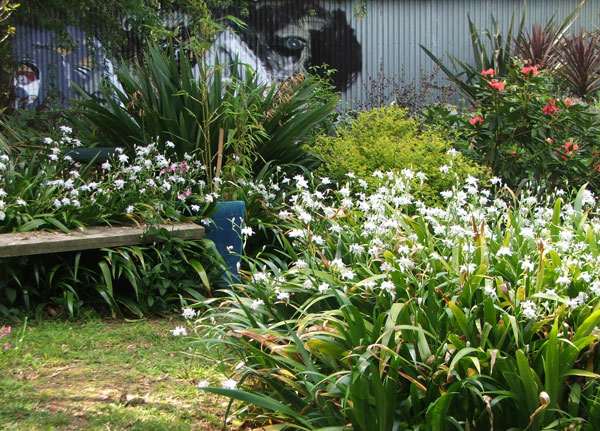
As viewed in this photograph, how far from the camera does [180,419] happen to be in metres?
2.55

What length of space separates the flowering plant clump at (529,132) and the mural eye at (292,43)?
7.12 meters

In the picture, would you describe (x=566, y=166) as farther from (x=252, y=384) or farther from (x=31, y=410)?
(x=31, y=410)

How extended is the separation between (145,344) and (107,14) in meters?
5.95

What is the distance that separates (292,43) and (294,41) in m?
0.05

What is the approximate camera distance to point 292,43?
Answer: 500 inches

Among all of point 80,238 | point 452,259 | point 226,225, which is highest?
point 452,259

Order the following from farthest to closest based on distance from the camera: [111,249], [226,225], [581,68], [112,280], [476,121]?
[581,68]
[476,121]
[226,225]
[112,280]
[111,249]

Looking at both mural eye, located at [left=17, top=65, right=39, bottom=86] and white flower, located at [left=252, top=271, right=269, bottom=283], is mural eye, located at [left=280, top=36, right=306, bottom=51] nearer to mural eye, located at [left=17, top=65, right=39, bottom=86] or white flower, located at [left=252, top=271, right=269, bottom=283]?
mural eye, located at [left=17, top=65, right=39, bottom=86]

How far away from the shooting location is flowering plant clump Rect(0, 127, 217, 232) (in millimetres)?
4113

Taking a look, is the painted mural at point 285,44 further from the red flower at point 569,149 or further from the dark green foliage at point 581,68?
the red flower at point 569,149

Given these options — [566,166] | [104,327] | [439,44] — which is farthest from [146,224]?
[439,44]

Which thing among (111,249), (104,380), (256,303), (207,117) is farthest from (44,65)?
(256,303)

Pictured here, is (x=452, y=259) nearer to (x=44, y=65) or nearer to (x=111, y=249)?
(x=111, y=249)

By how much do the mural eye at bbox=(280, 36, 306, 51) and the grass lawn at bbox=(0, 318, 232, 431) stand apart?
9.59m
